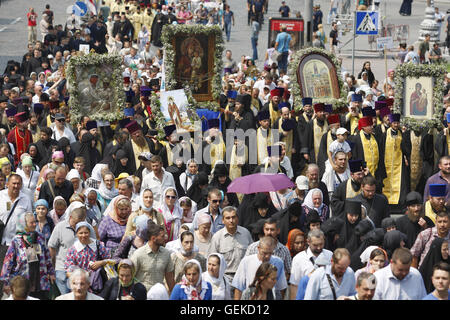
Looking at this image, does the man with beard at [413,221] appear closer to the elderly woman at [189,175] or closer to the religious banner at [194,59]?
the elderly woman at [189,175]

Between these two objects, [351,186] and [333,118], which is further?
[333,118]

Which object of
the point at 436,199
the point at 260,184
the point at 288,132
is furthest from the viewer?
the point at 288,132

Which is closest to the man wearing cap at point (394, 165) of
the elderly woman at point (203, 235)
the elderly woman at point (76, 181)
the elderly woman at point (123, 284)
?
the elderly woman at point (76, 181)

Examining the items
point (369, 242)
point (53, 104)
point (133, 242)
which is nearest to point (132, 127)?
point (53, 104)

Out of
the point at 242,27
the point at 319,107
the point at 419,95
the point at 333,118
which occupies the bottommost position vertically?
the point at 242,27

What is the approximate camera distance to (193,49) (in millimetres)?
18703

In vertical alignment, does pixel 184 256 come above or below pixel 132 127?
below

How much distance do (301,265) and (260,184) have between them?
7.82ft

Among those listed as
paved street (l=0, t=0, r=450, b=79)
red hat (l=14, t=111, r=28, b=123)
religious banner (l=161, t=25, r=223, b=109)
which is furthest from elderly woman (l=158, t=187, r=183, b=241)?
paved street (l=0, t=0, r=450, b=79)

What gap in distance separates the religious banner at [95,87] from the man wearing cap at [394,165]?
15.1 feet

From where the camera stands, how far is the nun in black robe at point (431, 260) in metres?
10.9

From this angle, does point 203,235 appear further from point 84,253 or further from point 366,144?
point 366,144

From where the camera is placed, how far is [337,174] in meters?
15.3

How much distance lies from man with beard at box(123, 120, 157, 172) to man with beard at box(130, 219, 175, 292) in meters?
5.46
